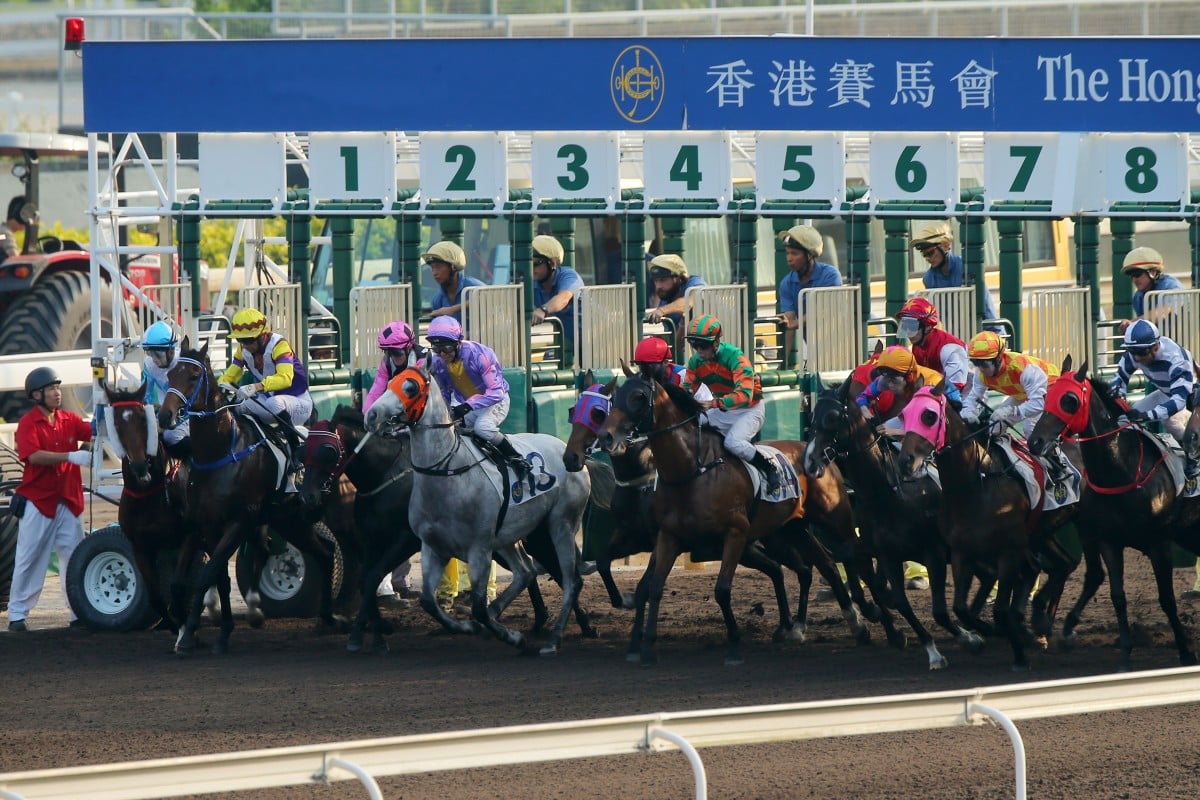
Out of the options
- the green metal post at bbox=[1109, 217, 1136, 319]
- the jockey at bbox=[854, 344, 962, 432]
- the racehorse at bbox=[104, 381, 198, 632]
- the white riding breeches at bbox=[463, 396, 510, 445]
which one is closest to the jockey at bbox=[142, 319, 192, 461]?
the racehorse at bbox=[104, 381, 198, 632]

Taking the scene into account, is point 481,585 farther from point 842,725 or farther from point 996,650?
point 842,725

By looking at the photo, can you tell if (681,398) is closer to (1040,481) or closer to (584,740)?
(1040,481)

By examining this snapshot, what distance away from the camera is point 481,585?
9.61m

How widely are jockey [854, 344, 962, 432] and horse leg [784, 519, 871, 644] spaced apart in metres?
0.97

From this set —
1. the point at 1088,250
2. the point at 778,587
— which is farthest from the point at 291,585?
the point at 1088,250

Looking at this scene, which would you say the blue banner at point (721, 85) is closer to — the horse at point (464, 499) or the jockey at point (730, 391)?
the jockey at point (730, 391)

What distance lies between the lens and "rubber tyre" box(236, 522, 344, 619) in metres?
11.3

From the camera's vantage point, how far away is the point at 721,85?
1209 centimetres

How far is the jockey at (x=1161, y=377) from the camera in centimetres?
923

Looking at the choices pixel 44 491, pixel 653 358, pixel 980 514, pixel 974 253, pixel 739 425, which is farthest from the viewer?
pixel 974 253

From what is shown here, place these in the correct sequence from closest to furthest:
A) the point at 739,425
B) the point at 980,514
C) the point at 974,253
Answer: the point at 980,514 → the point at 739,425 → the point at 974,253

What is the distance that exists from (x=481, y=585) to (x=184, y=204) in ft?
13.6

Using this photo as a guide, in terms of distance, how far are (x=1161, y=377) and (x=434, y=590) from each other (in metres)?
3.72

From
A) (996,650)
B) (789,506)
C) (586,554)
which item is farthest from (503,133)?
(996,650)
